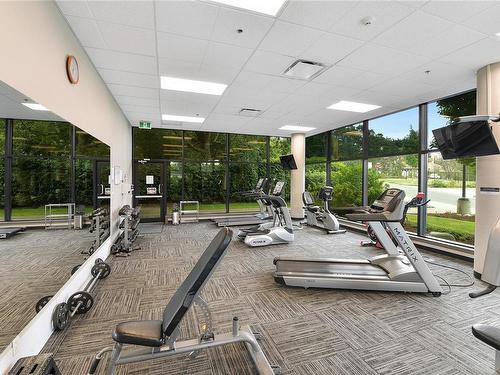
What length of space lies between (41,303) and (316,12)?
12.7ft

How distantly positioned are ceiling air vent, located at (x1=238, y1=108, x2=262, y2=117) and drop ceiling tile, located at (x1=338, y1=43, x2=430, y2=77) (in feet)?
8.93

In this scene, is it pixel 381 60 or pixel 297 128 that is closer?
pixel 381 60

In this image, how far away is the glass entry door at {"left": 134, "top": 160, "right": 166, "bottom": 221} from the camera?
8391 millimetres

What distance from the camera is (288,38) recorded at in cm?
305

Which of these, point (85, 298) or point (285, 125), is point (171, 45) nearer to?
point (85, 298)

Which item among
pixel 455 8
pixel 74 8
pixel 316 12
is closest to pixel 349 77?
pixel 455 8

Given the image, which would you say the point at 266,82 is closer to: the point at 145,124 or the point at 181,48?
the point at 181,48

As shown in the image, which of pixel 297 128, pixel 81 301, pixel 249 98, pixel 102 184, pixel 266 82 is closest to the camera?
pixel 81 301

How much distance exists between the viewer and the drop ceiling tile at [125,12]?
249 centimetres

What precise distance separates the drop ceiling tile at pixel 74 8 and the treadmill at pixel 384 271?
3745 millimetres

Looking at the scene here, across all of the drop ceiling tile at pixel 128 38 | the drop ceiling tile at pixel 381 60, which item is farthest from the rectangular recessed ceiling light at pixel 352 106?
the drop ceiling tile at pixel 128 38

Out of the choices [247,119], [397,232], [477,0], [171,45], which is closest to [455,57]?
[477,0]

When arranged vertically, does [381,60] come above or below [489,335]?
above

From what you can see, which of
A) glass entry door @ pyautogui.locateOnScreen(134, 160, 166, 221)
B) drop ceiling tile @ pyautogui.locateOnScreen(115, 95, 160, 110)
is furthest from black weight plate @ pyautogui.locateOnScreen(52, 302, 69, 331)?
glass entry door @ pyautogui.locateOnScreen(134, 160, 166, 221)
